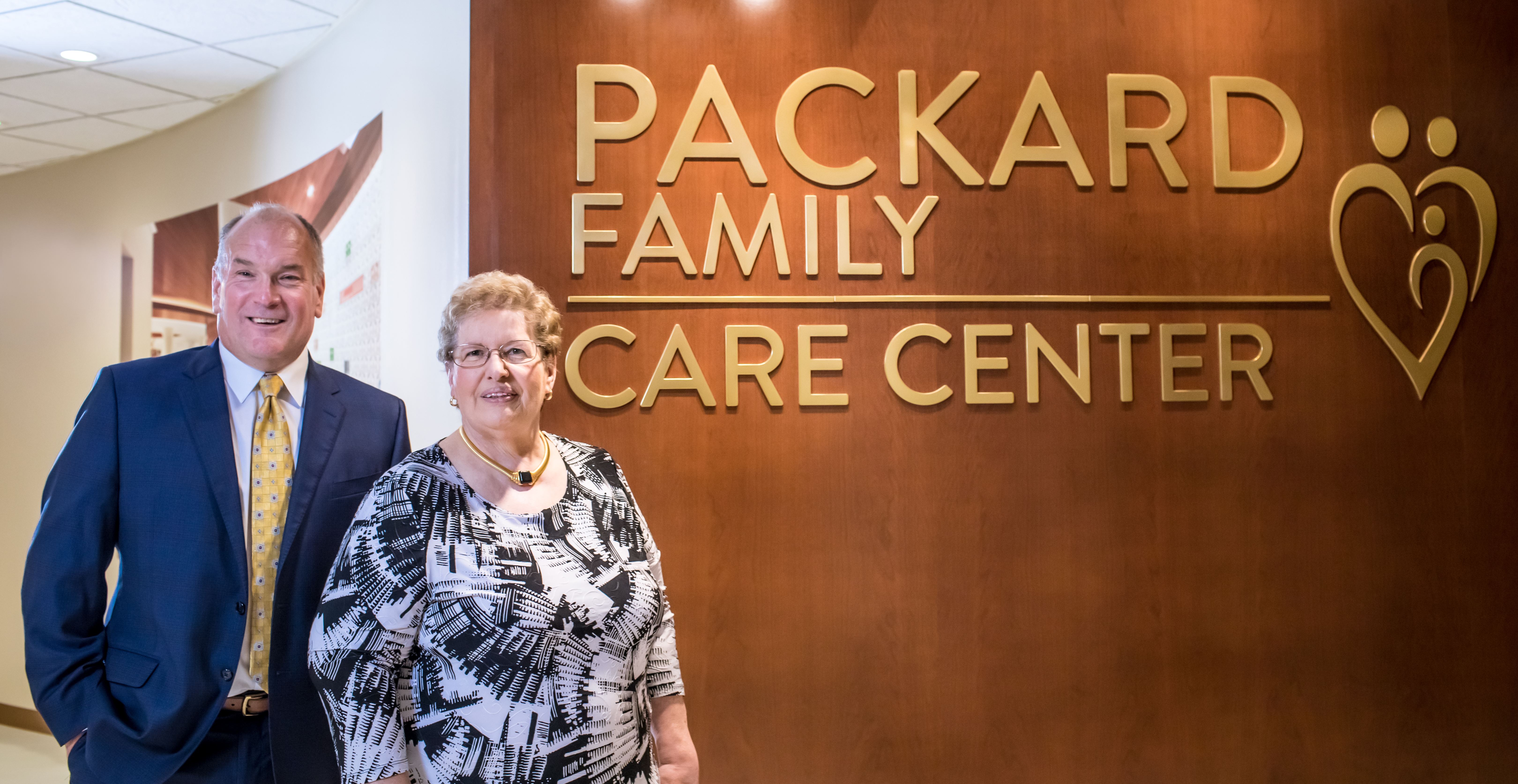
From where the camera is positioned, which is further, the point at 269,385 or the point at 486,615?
the point at 269,385

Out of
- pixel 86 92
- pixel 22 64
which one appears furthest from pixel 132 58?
pixel 86 92

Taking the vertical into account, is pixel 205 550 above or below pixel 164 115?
below

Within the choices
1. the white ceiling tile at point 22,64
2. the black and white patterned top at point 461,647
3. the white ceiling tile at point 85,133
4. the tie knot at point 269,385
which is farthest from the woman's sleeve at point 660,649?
the white ceiling tile at point 85,133

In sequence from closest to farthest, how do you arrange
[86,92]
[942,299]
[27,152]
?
1. [942,299]
2. [86,92]
3. [27,152]

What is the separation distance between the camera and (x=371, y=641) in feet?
5.56

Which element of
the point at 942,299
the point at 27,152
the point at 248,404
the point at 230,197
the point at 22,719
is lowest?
the point at 22,719

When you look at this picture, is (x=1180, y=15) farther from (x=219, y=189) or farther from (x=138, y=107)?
(x=138, y=107)

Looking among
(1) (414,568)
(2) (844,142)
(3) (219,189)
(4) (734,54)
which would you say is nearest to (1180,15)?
(2) (844,142)

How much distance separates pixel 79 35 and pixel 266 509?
3.49 metres

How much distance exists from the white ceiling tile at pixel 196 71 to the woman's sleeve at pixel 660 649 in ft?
12.3

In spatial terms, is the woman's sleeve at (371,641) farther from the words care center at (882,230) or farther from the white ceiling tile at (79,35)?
the white ceiling tile at (79,35)

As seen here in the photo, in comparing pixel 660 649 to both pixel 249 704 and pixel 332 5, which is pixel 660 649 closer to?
pixel 249 704

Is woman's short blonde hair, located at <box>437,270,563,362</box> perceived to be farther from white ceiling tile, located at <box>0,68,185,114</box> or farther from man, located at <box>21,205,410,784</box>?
white ceiling tile, located at <box>0,68,185,114</box>

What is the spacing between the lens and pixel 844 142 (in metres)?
3.08
